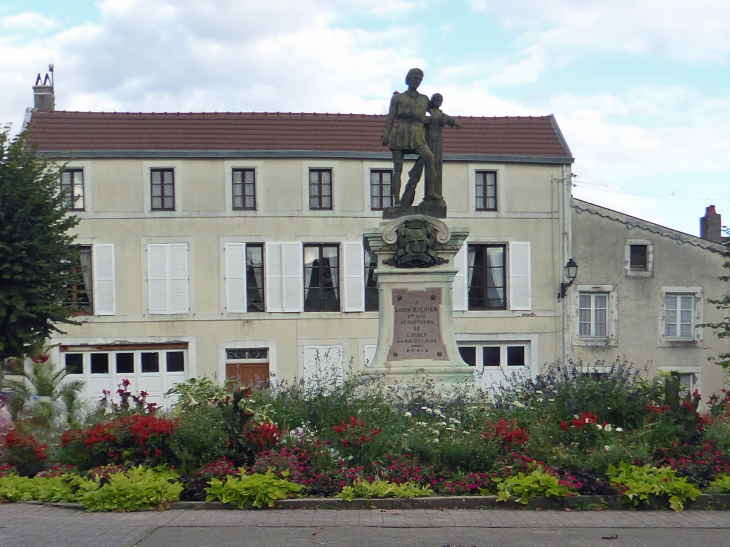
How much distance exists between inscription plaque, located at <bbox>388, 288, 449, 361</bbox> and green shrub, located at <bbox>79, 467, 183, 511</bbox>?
4.12 meters

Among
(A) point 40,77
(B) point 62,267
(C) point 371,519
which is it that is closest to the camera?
(C) point 371,519

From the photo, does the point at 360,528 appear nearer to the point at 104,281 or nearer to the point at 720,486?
the point at 720,486

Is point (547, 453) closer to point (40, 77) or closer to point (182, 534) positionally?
point (182, 534)

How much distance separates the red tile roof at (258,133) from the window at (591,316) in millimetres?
4126

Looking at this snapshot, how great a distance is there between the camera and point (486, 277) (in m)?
25.7

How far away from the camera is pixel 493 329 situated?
25266 millimetres

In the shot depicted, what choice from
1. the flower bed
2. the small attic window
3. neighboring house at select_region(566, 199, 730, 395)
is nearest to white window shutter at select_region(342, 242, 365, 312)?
neighboring house at select_region(566, 199, 730, 395)

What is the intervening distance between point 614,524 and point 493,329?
17987 mm

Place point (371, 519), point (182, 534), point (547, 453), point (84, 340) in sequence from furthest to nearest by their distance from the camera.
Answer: point (84, 340) → point (547, 453) → point (371, 519) → point (182, 534)

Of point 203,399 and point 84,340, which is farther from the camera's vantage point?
point 84,340

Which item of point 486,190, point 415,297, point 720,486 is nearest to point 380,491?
point 720,486

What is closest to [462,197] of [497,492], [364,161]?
[364,161]

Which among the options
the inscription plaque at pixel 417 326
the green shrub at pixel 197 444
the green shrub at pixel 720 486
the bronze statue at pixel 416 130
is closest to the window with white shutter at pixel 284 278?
the bronze statue at pixel 416 130

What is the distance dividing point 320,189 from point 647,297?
9.68 meters
